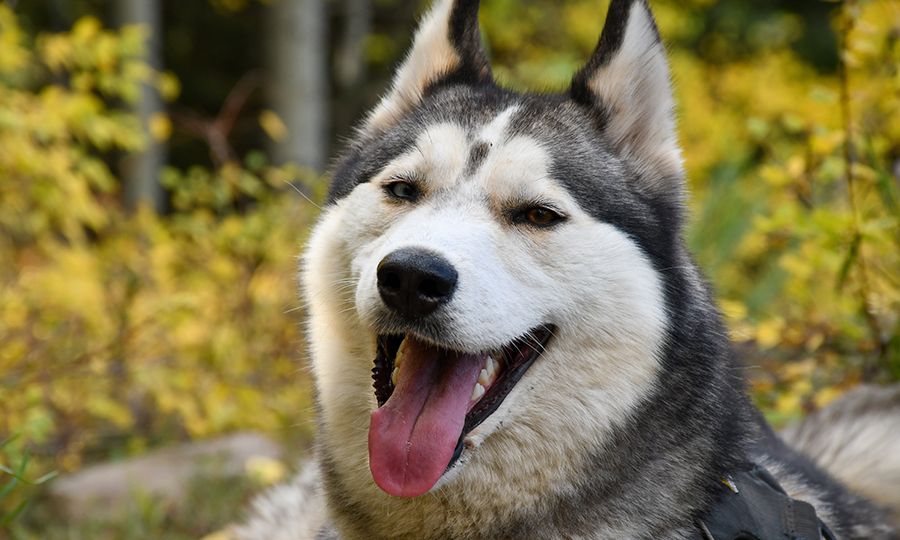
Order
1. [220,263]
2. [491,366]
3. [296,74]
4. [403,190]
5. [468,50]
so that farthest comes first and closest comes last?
[296,74]
[220,263]
[468,50]
[403,190]
[491,366]

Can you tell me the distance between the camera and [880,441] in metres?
3.05

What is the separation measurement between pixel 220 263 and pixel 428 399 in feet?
13.4

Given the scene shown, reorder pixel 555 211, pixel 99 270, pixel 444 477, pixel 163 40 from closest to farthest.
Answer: pixel 444 477 < pixel 555 211 < pixel 99 270 < pixel 163 40

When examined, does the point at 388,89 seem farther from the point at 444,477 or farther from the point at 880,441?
the point at 880,441

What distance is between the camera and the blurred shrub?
14.1ft

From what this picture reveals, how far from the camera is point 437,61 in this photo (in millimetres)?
2916

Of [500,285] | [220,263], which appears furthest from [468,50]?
[220,263]

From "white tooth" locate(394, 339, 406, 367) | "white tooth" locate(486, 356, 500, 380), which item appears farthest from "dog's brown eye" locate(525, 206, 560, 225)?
"white tooth" locate(394, 339, 406, 367)

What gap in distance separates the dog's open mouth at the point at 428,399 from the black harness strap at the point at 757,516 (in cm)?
74

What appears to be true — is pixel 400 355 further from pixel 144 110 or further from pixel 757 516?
pixel 144 110

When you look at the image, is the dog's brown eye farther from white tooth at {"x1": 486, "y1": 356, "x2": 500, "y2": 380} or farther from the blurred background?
the blurred background

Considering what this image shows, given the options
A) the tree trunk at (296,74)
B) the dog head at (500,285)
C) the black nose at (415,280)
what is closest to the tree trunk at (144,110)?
the tree trunk at (296,74)

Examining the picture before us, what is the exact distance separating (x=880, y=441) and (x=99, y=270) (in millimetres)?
5181

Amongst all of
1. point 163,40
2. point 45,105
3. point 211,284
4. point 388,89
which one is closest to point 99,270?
point 211,284
